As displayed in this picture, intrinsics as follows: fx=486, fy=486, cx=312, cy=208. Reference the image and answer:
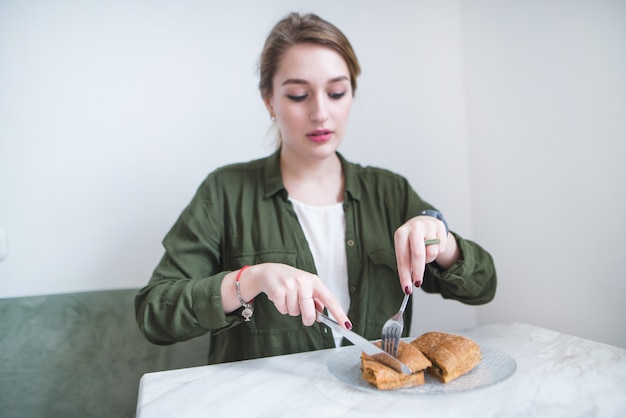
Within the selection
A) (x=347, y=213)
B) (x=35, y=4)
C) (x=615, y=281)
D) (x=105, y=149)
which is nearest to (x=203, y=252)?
(x=347, y=213)

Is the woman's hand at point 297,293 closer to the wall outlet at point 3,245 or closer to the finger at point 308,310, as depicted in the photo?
the finger at point 308,310

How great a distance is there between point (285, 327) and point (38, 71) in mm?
964

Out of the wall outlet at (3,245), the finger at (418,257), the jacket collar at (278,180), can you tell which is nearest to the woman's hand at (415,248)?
the finger at (418,257)

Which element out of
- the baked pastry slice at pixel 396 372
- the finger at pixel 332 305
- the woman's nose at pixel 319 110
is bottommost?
the baked pastry slice at pixel 396 372

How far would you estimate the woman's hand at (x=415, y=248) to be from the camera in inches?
37.0

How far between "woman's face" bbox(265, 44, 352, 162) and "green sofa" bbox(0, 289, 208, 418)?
680 millimetres

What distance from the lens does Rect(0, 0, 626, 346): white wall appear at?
124 centimetres

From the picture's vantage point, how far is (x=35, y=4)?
1320 millimetres

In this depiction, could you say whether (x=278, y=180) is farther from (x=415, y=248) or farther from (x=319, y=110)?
(x=415, y=248)

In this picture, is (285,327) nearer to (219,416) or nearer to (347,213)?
(347,213)

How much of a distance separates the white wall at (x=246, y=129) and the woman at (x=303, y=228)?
0.91ft

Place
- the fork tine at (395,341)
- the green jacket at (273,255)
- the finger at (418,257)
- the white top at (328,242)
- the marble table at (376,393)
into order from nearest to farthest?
the marble table at (376,393) < the fork tine at (395,341) < the finger at (418,257) < the green jacket at (273,255) < the white top at (328,242)

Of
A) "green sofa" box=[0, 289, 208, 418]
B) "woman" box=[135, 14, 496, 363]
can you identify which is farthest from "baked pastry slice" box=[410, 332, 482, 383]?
"green sofa" box=[0, 289, 208, 418]

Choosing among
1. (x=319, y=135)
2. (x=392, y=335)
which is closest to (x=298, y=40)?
(x=319, y=135)
